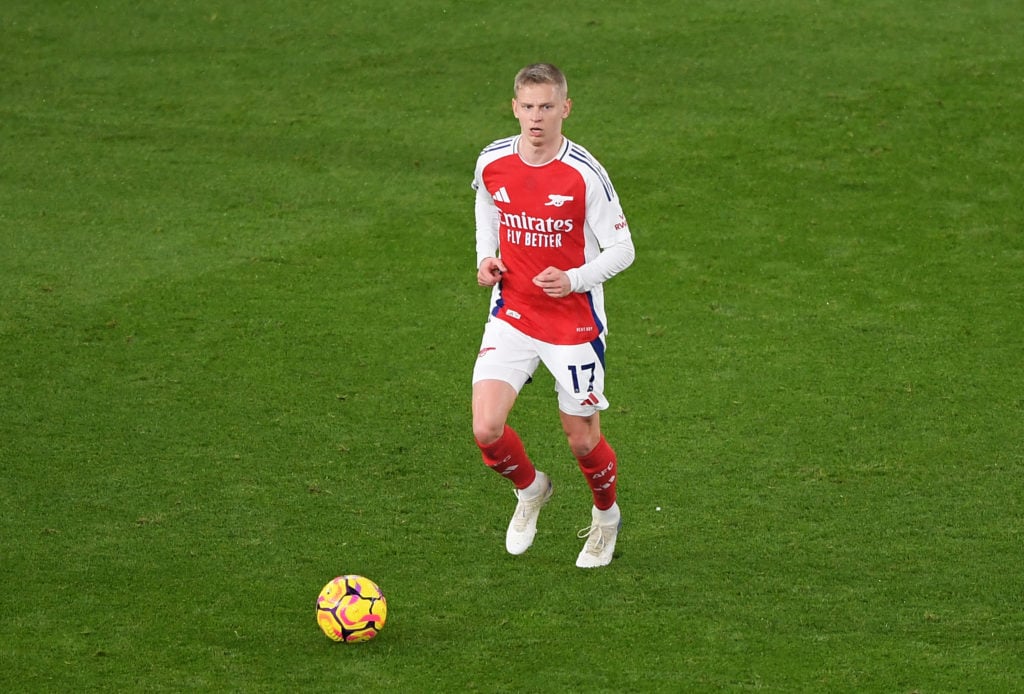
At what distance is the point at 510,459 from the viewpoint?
250 inches

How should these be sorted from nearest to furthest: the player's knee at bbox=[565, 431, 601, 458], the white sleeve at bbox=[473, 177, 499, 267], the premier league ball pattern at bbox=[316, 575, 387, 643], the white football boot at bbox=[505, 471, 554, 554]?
the premier league ball pattern at bbox=[316, 575, 387, 643] → the player's knee at bbox=[565, 431, 601, 458] → the white sleeve at bbox=[473, 177, 499, 267] → the white football boot at bbox=[505, 471, 554, 554]

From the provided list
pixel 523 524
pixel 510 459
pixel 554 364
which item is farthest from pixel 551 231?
pixel 523 524

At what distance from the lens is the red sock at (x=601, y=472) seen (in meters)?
6.27

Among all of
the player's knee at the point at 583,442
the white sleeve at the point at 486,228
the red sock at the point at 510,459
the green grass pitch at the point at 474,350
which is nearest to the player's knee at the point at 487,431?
the red sock at the point at 510,459

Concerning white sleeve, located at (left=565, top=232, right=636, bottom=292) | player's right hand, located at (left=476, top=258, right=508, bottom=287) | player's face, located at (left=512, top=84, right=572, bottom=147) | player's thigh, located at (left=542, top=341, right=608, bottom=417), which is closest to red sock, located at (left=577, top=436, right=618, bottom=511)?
player's thigh, located at (left=542, top=341, right=608, bottom=417)

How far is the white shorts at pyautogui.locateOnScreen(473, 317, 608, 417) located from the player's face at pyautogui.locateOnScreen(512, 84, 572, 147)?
0.92 m

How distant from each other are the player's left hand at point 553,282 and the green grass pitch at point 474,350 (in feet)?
4.53

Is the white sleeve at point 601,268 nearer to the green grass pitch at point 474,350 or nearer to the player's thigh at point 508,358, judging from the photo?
the player's thigh at point 508,358

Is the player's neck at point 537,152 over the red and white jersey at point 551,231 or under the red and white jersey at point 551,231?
over

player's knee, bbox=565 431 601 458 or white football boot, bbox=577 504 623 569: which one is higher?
player's knee, bbox=565 431 601 458

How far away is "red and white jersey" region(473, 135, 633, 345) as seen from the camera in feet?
19.6

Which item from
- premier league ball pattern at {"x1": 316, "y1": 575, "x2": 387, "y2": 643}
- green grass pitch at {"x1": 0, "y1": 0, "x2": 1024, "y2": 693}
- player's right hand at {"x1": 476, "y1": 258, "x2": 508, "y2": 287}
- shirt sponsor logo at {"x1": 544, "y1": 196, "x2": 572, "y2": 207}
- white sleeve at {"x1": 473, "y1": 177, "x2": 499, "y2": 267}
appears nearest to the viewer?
premier league ball pattern at {"x1": 316, "y1": 575, "x2": 387, "y2": 643}

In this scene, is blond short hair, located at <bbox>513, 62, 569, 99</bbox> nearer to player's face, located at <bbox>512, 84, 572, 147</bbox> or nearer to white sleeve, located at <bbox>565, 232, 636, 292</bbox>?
player's face, located at <bbox>512, 84, 572, 147</bbox>

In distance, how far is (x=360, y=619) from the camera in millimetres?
5656
